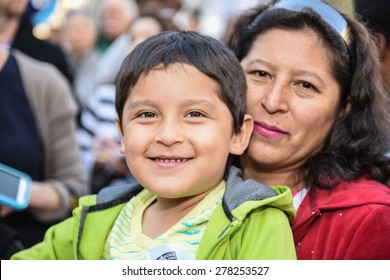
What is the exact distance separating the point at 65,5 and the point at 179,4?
491cm

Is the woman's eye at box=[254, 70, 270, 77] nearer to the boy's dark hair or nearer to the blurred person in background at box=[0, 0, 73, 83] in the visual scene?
the boy's dark hair

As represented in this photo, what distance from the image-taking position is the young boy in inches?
95.4

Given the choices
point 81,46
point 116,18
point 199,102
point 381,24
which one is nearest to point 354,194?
point 199,102

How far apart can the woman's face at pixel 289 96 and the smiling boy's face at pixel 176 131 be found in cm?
33

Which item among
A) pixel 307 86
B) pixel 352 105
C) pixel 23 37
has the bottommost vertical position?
pixel 23 37

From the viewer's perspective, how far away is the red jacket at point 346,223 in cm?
255

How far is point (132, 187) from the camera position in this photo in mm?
2883

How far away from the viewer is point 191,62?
2549 millimetres

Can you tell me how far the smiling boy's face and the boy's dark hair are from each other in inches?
1.1

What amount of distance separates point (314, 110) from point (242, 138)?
35cm

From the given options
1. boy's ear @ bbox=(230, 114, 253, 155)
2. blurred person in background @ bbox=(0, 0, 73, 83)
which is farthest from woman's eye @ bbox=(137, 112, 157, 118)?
blurred person in background @ bbox=(0, 0, 73, 83)

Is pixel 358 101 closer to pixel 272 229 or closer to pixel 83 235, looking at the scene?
pixel 272 229

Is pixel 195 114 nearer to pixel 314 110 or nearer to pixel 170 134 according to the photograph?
pixel 170 134

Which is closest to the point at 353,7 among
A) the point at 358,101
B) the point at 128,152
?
the point at 358,101
